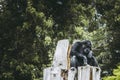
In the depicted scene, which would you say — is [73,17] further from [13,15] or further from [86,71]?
[86,71]

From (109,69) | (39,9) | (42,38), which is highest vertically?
(39,9)

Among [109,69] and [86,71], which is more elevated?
[86,71]

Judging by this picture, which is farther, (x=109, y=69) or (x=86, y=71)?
(x=109, y=69)

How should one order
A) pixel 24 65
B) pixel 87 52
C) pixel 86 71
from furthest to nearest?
pixel 24 65 → pixel 87 52 → pixel 86 71

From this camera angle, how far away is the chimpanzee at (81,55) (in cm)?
866

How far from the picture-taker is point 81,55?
8805 millimetres

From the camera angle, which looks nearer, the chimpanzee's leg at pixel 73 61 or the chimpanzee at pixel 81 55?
the chimpanzee's leg at pixel 73 61

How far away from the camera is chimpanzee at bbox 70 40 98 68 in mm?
8656

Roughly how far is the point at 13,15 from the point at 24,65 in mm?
2696

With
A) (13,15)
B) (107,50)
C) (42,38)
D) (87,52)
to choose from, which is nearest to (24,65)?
(42,38)

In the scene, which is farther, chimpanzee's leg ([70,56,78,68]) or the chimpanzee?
the chimpanzee

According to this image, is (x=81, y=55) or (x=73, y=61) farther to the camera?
(x=81, y=55)

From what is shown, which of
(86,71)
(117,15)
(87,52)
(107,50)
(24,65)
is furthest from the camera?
(107,50)

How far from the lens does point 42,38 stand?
1791 cm
